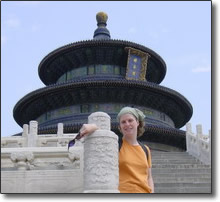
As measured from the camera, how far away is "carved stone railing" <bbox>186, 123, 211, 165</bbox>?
11336 millimetres

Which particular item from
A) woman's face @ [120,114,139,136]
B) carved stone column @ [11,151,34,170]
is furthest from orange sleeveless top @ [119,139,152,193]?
carved stone column @ [11,151,34,170]

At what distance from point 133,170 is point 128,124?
506mm

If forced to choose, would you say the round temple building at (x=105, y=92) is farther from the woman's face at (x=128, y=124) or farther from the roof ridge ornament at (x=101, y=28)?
the woman's face at (x=128, y=124)

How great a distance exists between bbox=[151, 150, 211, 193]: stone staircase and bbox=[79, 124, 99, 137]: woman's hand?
352 cm

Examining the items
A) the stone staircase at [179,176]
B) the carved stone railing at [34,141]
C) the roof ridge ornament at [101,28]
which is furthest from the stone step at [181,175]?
the roof ridge ornament at [101,28]

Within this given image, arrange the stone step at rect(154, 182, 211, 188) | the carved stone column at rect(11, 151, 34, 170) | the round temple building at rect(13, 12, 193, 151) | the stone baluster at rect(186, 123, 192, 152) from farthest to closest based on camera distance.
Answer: the round temple building at rect(13, 12, 193, 151) < the stone baluster at rect(186, 123, 192, 152) < the stone step at rect(154, 182, 211, 188) < the carved stone column at rect(11, 151, 34, 170)

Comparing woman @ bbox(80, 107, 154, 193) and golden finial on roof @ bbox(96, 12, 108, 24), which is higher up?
golden finial on roof @ bbox(96, 12, 108, 24)

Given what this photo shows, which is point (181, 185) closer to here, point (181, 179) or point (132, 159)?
point (181, 179)

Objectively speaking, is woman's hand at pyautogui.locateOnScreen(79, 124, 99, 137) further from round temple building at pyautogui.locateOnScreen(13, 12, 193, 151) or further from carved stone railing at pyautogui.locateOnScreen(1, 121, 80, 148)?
round temple building at pyautogui.locateOnScreen(13, 12, 193, 151)

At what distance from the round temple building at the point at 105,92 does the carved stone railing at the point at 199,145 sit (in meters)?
2.96

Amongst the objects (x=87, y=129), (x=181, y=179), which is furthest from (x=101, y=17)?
(x=87, y=129)

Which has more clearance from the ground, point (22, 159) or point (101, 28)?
point (101, 28)

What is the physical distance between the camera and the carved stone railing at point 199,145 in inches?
446

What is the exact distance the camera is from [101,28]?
2330cm
